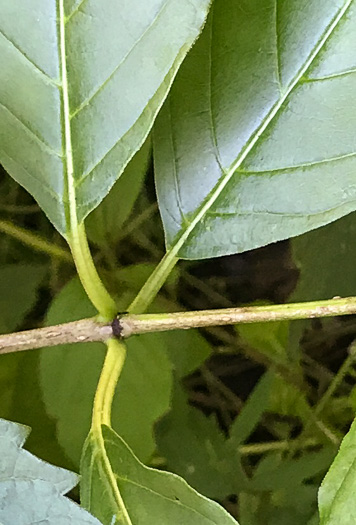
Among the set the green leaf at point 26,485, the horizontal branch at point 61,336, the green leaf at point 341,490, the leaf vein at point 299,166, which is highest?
the leaf vein at point 299,166

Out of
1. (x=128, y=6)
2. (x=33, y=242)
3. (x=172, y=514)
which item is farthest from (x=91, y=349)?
(x=128, y=6)

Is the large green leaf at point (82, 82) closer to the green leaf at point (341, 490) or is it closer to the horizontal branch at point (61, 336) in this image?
the horizontal branch at point (61, 336)

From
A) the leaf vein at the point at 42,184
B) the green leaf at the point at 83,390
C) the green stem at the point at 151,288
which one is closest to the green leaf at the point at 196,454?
the green leaf at the point at 83,390

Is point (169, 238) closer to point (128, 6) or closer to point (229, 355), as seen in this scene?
point (128, 6)

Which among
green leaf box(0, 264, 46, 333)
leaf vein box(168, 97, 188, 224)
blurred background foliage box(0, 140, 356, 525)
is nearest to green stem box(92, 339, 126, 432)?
leaf vein box(168, 97, 188, 224)

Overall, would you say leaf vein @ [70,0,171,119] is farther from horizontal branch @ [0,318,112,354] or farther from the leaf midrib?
horizontal branch @ [0,318,112,354]

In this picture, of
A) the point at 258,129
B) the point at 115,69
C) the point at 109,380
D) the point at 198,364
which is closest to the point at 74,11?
the point at 115,69

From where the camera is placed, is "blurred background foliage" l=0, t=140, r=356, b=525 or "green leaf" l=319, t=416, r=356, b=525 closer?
"green leaf" l=319, t=416, r=356, b=525
